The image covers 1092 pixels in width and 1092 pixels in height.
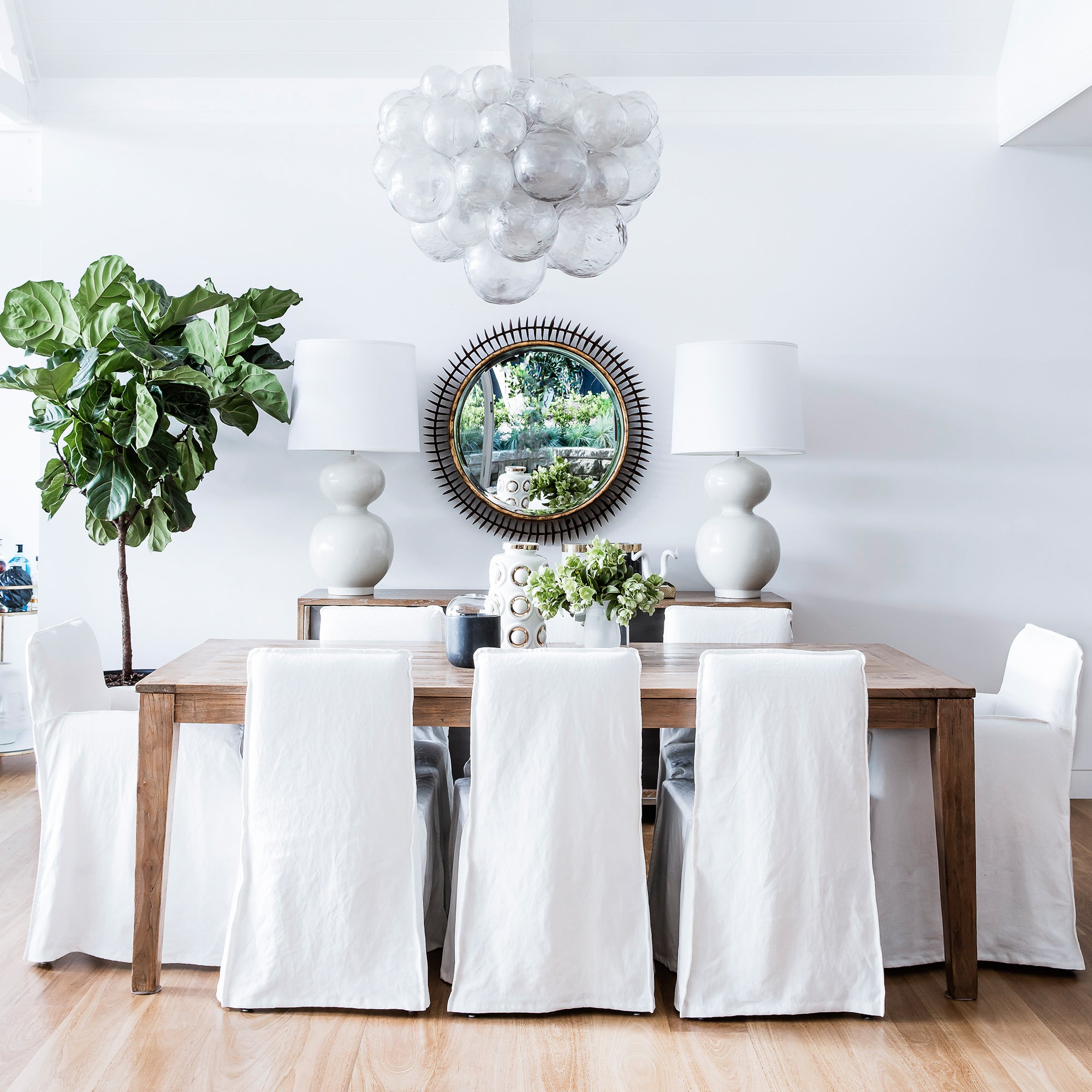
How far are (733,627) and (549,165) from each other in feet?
5.65

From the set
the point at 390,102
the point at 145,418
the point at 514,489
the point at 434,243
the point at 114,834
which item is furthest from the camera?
the point at 514,489

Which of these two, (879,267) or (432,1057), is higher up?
(879,267)

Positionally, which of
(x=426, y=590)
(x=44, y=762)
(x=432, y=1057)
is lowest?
(x=432, y=1057)

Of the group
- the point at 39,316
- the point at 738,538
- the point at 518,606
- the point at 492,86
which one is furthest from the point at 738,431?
the point at 39,316

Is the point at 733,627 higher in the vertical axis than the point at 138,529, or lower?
lower

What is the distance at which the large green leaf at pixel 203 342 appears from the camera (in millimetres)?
3529

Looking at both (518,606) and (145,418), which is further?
(145,418)

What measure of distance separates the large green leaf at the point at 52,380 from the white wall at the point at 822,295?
2.31ft

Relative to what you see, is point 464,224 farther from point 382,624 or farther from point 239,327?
point 239,327

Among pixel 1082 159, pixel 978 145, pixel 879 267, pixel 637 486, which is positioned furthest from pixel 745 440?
pixel 1082 159

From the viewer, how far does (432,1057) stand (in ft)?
6.71

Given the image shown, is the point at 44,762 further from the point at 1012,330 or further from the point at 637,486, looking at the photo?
the point at 1012,330

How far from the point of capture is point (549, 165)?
6.30 ft

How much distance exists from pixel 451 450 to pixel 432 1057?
244cm
